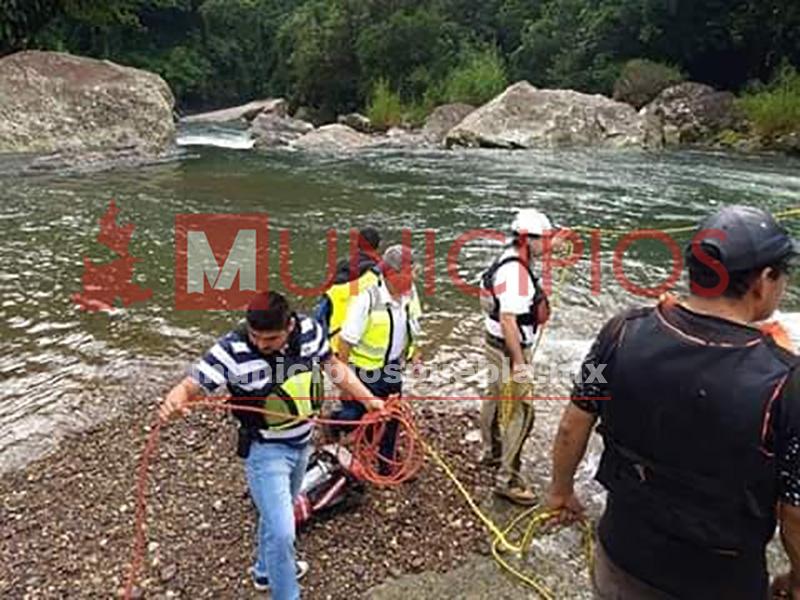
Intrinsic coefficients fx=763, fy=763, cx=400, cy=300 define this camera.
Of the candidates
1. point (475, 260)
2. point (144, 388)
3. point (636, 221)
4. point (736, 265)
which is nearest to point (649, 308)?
point (736, 265)

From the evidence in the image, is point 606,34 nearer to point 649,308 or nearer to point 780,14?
point 780,14

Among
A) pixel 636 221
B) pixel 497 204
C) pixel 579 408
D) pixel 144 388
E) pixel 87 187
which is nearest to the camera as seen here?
pixel 579 408

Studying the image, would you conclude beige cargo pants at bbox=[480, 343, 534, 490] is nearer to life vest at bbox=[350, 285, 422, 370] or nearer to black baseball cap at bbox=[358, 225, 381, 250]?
life vest at bbox=[350, 285, 422, 370]

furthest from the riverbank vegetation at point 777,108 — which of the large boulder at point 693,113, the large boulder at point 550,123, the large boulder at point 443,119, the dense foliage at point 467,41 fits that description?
the large boulder at point 443,119

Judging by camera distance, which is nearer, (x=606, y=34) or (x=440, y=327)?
(x=440, y=327)

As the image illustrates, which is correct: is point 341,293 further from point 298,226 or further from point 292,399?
point 298,226

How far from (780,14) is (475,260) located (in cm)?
2243

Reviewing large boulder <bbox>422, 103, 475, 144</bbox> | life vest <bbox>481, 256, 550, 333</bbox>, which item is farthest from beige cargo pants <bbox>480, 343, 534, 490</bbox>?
large boulder <bbox>422, 103, 475, 144</bbox>

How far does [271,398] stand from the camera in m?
3.31

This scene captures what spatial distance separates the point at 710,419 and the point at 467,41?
39.1 m

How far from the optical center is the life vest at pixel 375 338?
13.8 feet

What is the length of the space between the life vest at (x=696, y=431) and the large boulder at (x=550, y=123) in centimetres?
2122

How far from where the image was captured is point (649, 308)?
7.05 ft

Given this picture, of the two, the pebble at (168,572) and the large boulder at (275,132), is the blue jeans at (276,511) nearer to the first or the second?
the pebble at (168,572)
